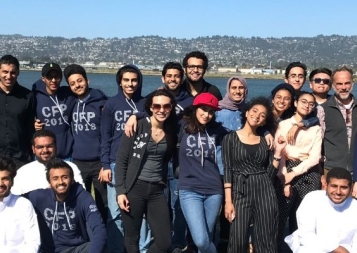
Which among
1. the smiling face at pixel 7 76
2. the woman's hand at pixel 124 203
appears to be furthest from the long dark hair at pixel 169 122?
the smiling face at pixel 7 76

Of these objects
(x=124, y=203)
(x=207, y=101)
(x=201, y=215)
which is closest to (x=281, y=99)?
(x=207, y=101)

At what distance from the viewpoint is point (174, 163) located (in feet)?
19.7

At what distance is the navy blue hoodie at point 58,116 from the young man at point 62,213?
3.70 feet

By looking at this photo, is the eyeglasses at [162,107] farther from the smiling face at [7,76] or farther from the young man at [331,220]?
the smiling face at [7,76]

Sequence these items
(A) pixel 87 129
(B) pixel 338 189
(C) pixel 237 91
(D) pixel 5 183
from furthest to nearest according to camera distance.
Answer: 1. (A) pixel 87 129
2. (C) pixel 237 91
3. (B) pixel 338 189
4. (D) pixel 5 183

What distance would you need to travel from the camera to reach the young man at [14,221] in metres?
5.07

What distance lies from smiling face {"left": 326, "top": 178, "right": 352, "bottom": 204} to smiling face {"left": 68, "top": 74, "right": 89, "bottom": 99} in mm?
3285

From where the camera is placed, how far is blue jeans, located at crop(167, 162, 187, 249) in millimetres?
6406

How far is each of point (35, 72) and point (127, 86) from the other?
109 metres

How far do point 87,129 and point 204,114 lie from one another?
171 cm

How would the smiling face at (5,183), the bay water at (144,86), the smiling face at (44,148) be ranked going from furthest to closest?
the bay water at (144,86) < the smiling face at (44,148) < the smiling face at (5,183)

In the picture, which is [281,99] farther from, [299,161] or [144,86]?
[144,86]

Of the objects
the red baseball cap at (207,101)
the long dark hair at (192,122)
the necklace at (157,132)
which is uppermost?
the red baseball cap at (207,101)

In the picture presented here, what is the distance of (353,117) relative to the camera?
20.6 ft
